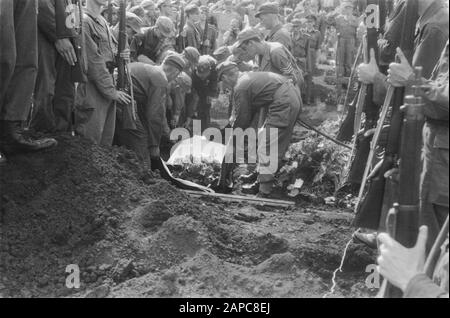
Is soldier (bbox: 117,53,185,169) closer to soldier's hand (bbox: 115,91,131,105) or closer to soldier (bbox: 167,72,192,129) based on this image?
soldier's hand (bbox: 115,91,131,105)

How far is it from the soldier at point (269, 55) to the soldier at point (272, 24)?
139 cm

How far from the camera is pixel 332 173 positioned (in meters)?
9.61

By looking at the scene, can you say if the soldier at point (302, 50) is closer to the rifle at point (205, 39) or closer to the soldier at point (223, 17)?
the soldier at point (223, 17)

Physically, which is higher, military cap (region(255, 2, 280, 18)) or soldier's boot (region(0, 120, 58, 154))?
military cap (region(255, 2, 280, 18))

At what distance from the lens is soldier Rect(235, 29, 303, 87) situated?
944 cm

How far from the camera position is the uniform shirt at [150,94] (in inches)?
340

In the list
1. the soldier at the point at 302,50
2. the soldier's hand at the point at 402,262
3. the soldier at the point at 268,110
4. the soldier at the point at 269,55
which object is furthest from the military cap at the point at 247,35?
the soldier at the point at 302,50

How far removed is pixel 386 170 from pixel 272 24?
6.54 metres

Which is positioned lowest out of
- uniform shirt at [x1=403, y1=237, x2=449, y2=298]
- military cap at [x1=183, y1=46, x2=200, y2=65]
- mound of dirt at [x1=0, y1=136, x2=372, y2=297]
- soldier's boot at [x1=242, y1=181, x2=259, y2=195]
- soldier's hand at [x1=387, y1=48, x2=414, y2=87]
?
soldier's boot at [x1=242, y1=181, x2=259, y2=195]

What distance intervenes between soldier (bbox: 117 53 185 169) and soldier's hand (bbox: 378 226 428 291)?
586 cm

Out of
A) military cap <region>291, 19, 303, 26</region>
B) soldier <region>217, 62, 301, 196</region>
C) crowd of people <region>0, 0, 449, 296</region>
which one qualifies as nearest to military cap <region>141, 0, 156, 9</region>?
crowd of people <region>0, 0, 449, 296</region>

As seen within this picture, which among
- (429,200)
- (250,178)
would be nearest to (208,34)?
(250,178)

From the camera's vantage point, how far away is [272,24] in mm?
→ 11391

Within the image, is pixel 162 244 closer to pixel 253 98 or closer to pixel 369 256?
pixel 369 256
